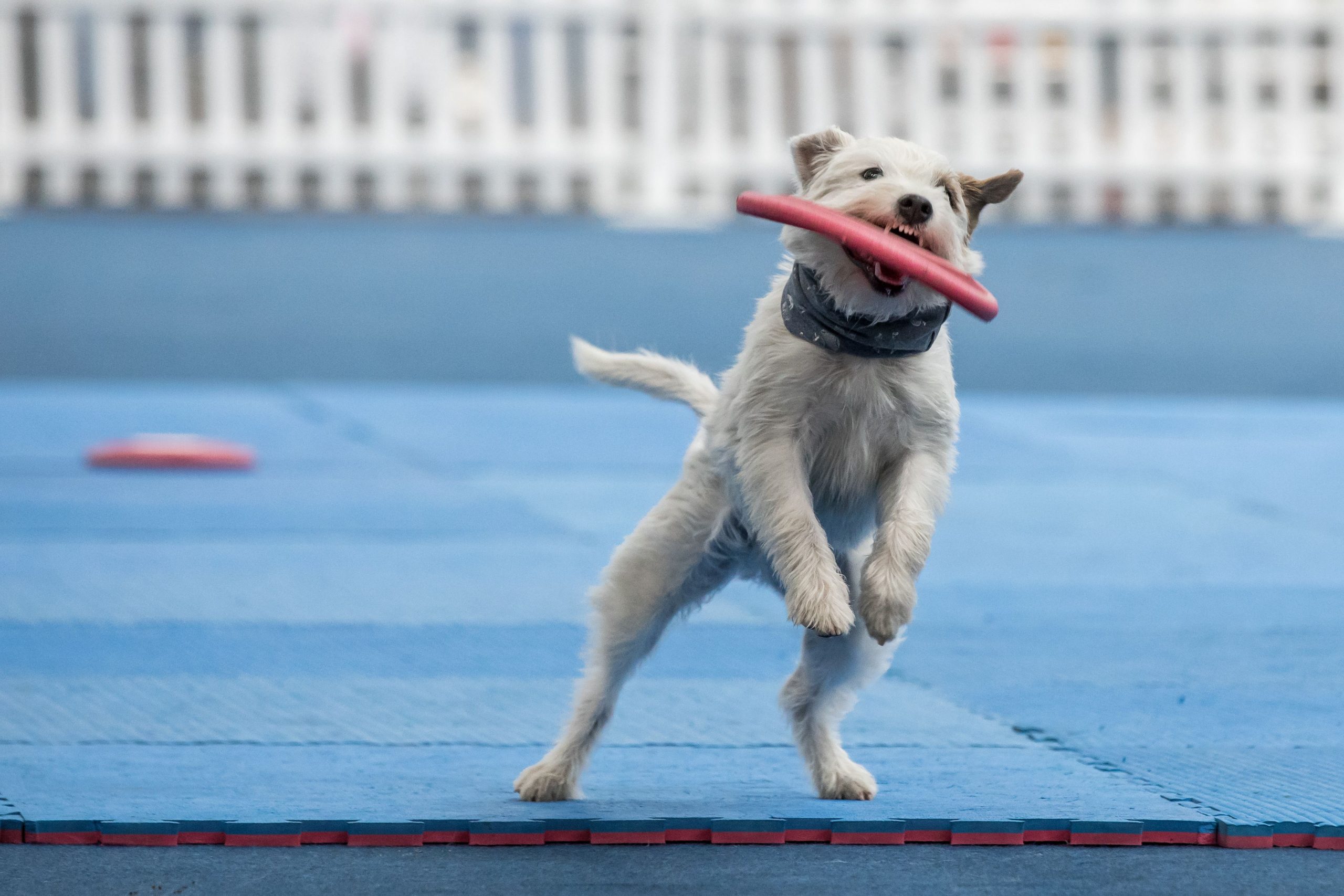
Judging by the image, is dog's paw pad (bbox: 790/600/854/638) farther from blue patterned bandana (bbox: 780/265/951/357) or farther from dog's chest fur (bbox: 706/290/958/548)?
blue patterned bandana (bbox: 780/265/951/357)

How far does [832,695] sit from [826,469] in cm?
51

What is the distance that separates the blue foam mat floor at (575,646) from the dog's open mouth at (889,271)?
92cm

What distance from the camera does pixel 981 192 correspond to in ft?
9.84

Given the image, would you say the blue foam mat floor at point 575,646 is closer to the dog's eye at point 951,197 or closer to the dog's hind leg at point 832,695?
the dog's hind leg at point 832,695

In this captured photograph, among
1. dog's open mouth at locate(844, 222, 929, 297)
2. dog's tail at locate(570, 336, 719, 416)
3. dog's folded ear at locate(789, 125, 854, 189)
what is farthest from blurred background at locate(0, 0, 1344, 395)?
dog's open mouth at locate(844, 222, 929, 297)

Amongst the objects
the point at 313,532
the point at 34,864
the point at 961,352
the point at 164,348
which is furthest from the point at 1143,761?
the point at 164,348

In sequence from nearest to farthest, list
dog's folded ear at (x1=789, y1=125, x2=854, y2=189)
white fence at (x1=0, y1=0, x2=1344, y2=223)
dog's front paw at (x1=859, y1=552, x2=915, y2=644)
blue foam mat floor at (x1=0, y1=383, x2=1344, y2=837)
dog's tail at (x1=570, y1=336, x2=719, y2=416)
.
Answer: dog's front paw at (x1=859, y1=552, x2=915, y2=644), dog's folded ear at (x1=789, y1=125, x2=854, y2=189), blue foam mat floor at (x1=0, y1=383, x2=1344, y2=837), dog's tail at (x1=570, y1=336, x2=719, y2=416), white fence at (x1=0, y1=0, x2=1344, y2=223)

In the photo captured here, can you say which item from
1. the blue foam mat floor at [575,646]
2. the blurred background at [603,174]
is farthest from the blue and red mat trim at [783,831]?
the blurred background at [603,174]

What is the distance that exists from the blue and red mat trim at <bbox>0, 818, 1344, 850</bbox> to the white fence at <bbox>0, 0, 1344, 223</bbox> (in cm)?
879

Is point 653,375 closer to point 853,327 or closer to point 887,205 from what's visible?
point 853,327

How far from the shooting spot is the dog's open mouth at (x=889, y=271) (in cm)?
279

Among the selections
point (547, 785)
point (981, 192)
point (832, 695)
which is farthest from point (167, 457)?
point (981, 192)

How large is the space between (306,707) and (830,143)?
1.78 metres

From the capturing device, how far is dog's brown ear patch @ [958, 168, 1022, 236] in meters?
2.98
